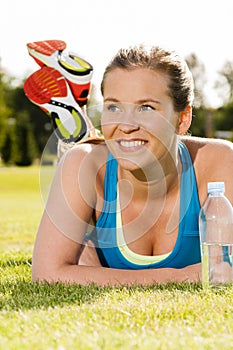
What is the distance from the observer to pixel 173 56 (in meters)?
3.46

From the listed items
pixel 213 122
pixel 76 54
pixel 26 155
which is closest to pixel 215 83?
pixel 213 122

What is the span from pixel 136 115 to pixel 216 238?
836 mm

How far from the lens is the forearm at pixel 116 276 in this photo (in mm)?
3260

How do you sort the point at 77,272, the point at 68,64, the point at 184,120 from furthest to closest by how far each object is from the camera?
the point at 68,64
the point at 184,120
the point at 77,272

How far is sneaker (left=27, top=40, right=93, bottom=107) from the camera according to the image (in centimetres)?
611

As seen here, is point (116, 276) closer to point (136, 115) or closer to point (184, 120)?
point (136, 115)

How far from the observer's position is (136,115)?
320cm

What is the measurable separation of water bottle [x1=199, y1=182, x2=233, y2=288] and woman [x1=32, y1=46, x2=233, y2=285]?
9cm

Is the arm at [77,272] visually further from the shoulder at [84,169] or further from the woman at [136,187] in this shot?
the shoulder at [84,169]

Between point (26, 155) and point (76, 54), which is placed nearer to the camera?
point (76, 54)

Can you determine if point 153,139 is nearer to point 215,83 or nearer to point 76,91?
point 76,91

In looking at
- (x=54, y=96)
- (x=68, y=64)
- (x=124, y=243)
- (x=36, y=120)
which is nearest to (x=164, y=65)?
(x=124, y=243)

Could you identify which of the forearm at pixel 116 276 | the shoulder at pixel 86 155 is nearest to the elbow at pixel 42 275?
the forearm at pixel 116 276

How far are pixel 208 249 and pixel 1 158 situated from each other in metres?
56.3
